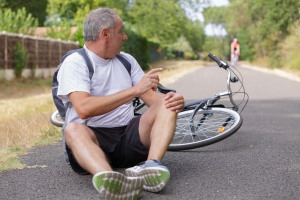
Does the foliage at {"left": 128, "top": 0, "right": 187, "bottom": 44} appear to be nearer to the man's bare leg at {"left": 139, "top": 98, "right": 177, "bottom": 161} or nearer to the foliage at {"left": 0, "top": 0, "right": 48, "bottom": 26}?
the foliage at {"left": 0, "top": 0, "right": 48, "bottom": 26}

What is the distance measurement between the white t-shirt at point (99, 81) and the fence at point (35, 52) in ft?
56.8

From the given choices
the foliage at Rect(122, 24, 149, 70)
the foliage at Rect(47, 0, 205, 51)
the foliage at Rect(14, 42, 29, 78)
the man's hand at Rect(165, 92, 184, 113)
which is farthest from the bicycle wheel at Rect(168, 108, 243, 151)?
the foliage at Rect(47, 0, 205, 51)

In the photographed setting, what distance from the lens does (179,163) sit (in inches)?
204

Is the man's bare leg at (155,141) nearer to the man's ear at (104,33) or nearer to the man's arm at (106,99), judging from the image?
the man's arm at (106,99)

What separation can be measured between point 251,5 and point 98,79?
53420mm

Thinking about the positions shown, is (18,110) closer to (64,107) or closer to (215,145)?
(215,145)

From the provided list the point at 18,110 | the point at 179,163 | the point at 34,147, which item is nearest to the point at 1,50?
the point at 18,110

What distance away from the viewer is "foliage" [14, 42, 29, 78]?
22.8 m

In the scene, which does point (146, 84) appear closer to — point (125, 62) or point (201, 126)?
point (125, 62)

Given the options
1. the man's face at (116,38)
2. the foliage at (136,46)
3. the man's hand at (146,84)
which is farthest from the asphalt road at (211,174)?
the foliage at (136,46)

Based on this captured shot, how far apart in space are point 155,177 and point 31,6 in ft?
178

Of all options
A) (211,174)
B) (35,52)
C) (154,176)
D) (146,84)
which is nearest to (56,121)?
(211,174)

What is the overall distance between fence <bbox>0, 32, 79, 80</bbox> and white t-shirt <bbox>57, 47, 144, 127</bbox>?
17311 millimetres

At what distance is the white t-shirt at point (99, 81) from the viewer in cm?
432
